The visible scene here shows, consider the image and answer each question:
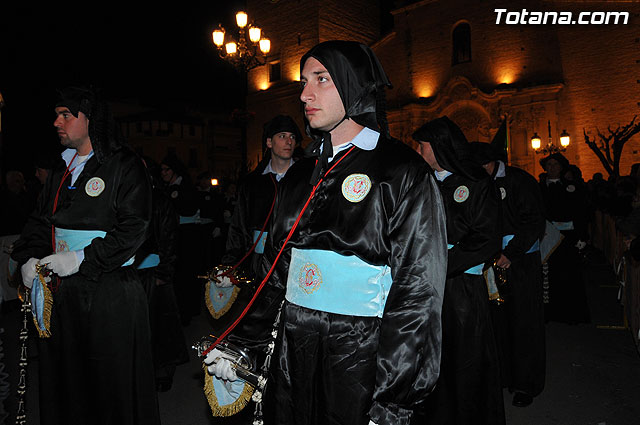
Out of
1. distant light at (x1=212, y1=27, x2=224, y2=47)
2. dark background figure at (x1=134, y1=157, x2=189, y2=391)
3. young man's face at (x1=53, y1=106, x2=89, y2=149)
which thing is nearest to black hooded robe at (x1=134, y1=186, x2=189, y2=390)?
dark background figure at (x1=134, y1=157, x2=189, y2=391)

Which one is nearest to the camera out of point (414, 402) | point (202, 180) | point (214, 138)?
point (414, 402)

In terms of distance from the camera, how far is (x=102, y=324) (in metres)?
3.33

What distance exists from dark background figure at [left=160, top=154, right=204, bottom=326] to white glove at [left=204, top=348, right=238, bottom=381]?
20.1 ft

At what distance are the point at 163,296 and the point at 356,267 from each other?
4.37 m

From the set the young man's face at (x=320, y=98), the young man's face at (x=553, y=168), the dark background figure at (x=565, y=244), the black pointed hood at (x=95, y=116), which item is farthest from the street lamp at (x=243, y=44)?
the young man's face at (x=320, y=98)

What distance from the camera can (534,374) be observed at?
5051mm

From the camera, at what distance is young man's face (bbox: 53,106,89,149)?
11.9 ft

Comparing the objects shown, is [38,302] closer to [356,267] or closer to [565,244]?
[356,267]

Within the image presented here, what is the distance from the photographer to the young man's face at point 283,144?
538 centimetres

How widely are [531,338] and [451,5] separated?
25632 mm

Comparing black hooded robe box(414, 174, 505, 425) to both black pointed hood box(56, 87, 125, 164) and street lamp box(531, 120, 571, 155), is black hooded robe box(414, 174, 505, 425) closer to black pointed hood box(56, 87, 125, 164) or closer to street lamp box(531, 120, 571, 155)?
black pointed hood box(56, 87, 125, 164)

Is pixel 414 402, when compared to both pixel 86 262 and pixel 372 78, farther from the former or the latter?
pixel 86 262

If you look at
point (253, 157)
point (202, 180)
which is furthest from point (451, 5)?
point (202, 180)

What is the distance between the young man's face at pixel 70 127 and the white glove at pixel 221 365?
7.43 ft
